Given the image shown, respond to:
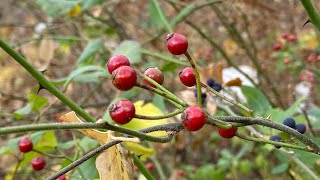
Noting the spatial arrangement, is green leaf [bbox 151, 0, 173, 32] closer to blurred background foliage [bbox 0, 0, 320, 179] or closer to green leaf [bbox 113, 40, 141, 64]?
blurred background foliage [bbox 0, 0, 320, 179]

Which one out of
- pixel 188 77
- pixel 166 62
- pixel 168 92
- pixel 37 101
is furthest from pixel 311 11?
pixel 166 62

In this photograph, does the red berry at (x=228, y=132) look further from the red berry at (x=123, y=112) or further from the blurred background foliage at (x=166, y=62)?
the blurred background foliage at (x=166, y=62)

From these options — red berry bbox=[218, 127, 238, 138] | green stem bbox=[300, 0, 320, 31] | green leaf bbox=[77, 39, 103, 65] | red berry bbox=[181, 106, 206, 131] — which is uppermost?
green leaf bbox=[77, 39, 103, 65]

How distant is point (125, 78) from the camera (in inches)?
37.9

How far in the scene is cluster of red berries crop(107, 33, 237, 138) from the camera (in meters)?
0.87

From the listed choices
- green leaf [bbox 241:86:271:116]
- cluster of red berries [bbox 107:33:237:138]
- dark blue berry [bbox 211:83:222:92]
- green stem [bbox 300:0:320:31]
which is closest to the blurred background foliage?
green leaf [bbox 241:86:271:116]

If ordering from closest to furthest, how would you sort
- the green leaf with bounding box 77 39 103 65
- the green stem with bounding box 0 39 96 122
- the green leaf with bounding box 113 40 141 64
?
the green stem with bounding box 0 39 96 122, the green leaf with bounding box 113 40 141 64, the green leaf with bounding box 77 39 103 65

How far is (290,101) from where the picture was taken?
326 cm

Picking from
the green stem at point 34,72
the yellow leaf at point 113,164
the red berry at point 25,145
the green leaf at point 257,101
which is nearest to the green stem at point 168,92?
the yellow leaf at point 113,164

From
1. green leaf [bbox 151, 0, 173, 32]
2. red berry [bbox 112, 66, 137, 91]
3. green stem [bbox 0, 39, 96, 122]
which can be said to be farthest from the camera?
green leaf [bbox 151, 0, 173, 32]

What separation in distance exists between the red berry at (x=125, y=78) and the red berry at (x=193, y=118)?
13 cm

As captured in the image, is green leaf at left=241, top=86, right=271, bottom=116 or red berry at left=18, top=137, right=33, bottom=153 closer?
red berry at left=18, top=137, right=33, bottom=153

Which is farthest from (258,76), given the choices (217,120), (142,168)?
(217,120)

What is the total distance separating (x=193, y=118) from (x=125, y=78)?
0.17 metres
